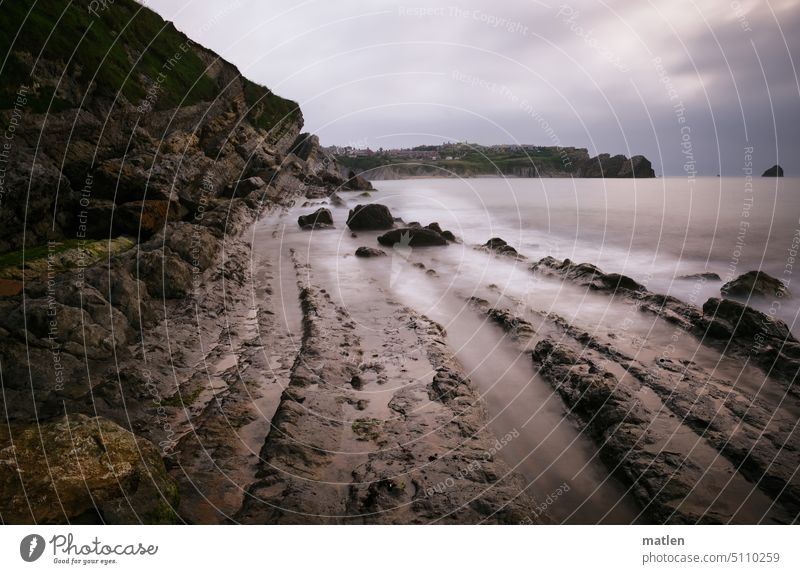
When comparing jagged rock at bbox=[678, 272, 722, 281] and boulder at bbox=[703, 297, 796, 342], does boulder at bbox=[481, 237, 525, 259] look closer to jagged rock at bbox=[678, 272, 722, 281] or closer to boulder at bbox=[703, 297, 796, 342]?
jagged rock at bbox=[678, 272, 722, 281]

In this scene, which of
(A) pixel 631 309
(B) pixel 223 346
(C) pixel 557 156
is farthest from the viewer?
(C) pixel 557 156

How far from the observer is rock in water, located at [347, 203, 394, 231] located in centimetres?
2722

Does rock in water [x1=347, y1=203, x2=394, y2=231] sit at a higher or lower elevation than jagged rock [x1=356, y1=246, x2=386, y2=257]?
higher

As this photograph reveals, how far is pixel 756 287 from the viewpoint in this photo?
13234mm

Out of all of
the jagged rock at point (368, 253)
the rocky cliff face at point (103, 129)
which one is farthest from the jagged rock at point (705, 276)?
the rocky cliff face at point (103, 129)

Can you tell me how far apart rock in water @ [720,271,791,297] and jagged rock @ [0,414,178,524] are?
16.7m

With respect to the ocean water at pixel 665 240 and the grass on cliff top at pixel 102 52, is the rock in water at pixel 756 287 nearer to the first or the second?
the ocean water at pixel 665 240

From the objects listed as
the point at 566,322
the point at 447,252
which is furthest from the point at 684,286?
the point at 447,252

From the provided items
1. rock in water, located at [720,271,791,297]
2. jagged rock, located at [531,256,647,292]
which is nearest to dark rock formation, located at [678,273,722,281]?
rock in water, located at [720,271,791,297]

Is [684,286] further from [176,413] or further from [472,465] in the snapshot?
[176,413]

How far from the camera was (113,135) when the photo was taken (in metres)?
19.4

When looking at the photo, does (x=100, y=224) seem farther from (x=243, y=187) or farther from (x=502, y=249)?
(x=243, y=187)

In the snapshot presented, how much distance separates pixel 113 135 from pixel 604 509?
79.4 ft

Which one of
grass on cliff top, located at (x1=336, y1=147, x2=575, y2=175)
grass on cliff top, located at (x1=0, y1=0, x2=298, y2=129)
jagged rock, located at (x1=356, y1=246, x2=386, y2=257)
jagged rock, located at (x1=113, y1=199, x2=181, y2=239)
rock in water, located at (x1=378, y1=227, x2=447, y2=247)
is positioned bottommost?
jagged rock, located at (x1=113, y1=199, x2=181, y2=239)
